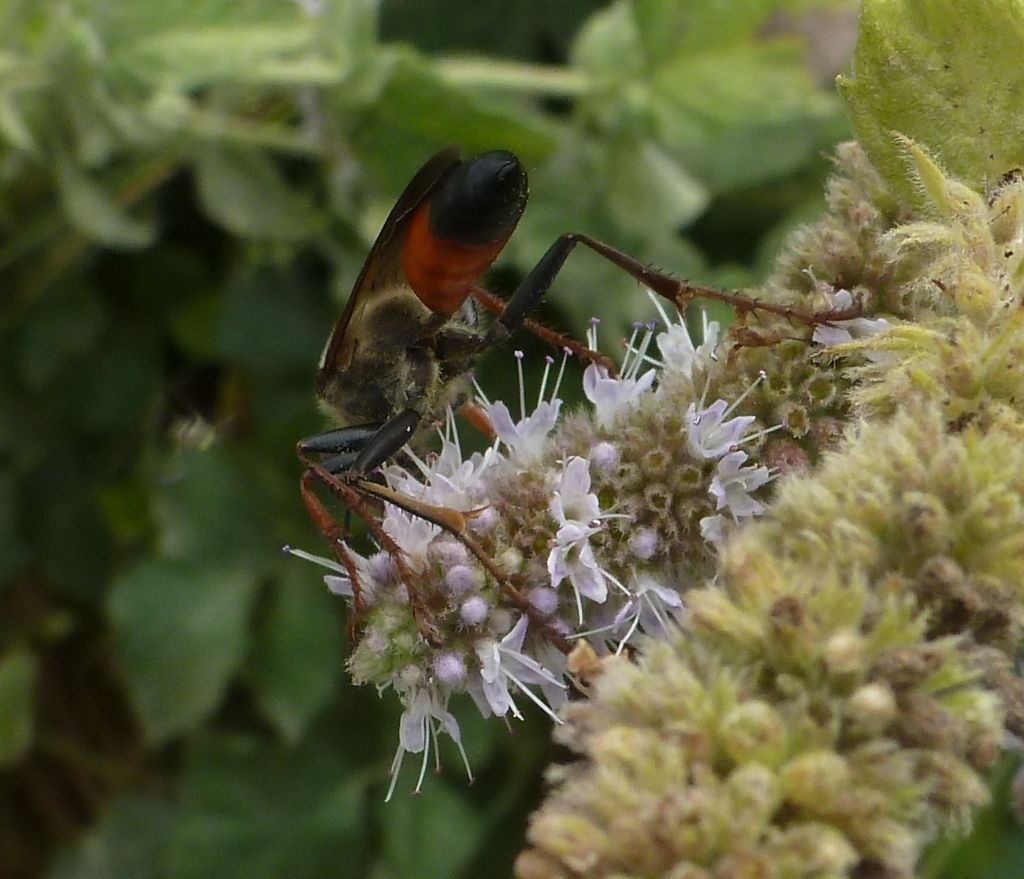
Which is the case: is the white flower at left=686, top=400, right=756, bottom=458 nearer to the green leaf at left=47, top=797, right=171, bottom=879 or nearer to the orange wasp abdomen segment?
the orange wasp abdomen segment

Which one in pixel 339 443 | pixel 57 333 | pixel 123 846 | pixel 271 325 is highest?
pixel 339 443

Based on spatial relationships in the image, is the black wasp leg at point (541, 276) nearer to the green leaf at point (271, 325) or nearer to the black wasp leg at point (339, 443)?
the black wasp leg at point (339, 443)

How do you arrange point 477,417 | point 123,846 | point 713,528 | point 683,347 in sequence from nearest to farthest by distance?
point 713,528
point 683,347
point 477,417
point 123,846

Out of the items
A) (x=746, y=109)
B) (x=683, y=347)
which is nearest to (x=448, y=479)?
(x=683, y=347)

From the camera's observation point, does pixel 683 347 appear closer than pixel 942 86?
No

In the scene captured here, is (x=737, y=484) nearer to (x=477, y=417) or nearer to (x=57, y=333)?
(x=477, y=417)

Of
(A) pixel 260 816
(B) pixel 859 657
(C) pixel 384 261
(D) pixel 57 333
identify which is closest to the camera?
(B) pixel 859 657

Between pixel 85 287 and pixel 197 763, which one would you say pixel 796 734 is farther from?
pixel 85 287
